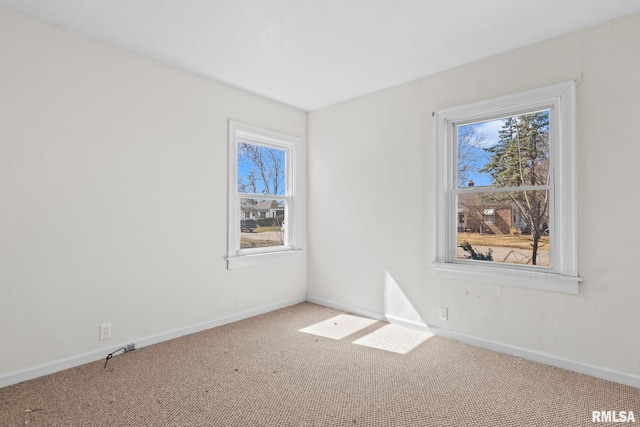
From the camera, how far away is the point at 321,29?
2.45 metres

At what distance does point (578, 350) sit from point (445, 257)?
116cm

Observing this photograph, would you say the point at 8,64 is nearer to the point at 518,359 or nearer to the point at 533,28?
the point at 533,28

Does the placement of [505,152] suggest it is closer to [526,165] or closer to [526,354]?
[526,165]

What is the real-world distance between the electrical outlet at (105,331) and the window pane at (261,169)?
5.72ft

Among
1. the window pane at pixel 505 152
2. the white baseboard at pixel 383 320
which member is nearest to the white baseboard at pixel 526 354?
the white baseboard at pixel 383 320

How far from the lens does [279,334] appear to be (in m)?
3.20

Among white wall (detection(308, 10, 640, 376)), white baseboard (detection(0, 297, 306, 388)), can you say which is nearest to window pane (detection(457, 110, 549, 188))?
white wall (detection(308, 10, 640, 376))

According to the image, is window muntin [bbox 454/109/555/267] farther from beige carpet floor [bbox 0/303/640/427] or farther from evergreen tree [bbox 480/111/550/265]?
beige carpet floor [bbox 0/303/640/427]

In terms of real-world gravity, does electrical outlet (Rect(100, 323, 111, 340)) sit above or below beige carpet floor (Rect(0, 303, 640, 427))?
above

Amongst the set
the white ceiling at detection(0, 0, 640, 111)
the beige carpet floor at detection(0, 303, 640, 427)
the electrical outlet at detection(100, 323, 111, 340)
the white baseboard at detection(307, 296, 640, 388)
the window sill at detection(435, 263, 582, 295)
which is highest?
the white ceiling at detection(0, 0, 640, 111)

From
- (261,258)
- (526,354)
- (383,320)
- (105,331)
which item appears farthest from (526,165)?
(105,331)

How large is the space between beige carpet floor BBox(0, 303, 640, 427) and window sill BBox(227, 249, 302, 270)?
866 mm

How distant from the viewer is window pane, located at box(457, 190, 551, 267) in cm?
273

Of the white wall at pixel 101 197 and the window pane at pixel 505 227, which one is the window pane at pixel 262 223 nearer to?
the white wall at pixel 101 197
